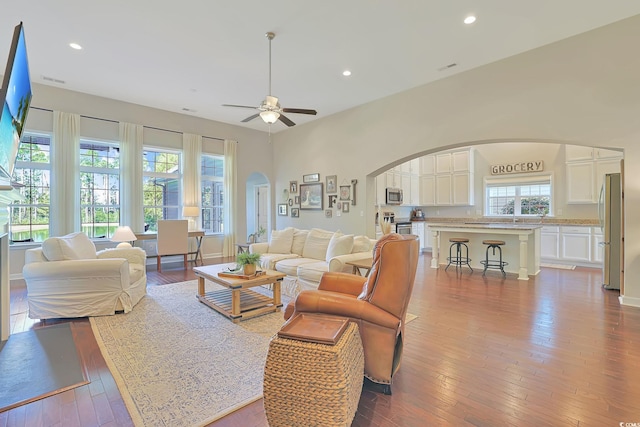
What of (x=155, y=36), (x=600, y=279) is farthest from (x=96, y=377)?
(x=600, y=279)

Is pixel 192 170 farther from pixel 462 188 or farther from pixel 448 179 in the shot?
pixel 462 188

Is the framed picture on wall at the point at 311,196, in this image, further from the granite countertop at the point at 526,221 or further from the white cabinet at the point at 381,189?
the granite countertop at the point at 526,221

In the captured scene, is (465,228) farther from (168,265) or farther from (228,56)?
(168,265)

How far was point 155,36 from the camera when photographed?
3994 millimetres

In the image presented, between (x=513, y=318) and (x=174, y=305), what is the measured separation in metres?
4.13

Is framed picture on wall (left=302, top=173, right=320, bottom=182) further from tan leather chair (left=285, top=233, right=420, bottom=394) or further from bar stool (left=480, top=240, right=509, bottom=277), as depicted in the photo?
tan leather chair (left=285, top=233, right=420, bottom=394)

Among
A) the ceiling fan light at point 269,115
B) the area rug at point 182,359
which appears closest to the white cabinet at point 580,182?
the ceiling fan light at point 269,115

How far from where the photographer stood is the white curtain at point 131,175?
252 inches

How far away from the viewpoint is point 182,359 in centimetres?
252

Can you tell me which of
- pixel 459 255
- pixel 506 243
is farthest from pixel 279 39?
pixel 506 243

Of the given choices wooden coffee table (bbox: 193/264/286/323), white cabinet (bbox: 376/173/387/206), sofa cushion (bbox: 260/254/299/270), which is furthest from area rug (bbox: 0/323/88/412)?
white cabinet (bbox: 376/173/387/206)

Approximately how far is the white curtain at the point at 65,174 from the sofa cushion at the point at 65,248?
2.33 meters

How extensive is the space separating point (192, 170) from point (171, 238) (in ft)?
6.10

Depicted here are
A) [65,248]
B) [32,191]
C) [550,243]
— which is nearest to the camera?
[65,248]
